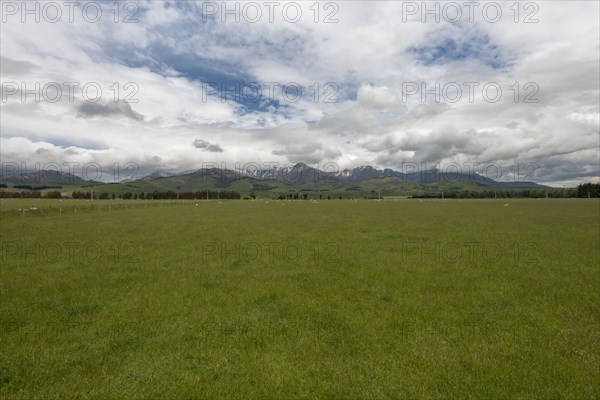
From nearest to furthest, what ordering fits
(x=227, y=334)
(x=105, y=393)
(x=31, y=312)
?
(x=105, y=393) < (x=227, y=334) < (x=31, y=312)

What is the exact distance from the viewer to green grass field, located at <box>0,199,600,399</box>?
24.9 feet

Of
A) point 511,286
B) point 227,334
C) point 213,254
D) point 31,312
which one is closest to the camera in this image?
point 227,334

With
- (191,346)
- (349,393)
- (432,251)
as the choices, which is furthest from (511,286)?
(191,346)

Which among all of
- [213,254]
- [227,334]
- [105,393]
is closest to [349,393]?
[227,334]

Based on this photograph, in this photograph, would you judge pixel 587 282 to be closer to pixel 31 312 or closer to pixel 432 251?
pixel 432 251

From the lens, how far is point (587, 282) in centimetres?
1520

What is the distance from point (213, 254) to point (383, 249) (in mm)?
12646

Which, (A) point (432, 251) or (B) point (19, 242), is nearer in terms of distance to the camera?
(A) point (432, 251)

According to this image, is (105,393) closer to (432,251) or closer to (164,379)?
(164,379)

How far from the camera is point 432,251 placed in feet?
76.1

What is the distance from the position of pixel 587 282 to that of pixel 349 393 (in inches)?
587

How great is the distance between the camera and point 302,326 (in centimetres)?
1074

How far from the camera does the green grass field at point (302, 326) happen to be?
7.59 m

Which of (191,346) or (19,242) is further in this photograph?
(19,242)
